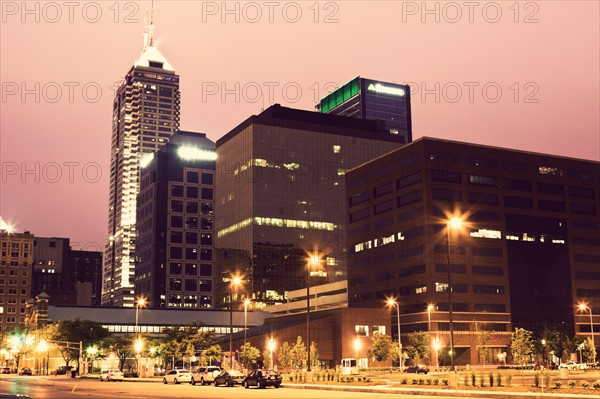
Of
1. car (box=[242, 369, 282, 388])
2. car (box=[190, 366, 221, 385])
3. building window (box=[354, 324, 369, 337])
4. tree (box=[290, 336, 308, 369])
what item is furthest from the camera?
building window (box=[354, 324, 369, 337])

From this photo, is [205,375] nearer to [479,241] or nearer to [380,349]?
[380,349]

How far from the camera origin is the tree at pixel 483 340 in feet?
473

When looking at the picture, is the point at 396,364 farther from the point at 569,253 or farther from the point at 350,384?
the point at 350,384

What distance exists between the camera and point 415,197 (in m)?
165

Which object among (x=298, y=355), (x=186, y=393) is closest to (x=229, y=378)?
(x=186, y=393)

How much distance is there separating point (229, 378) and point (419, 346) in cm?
8050

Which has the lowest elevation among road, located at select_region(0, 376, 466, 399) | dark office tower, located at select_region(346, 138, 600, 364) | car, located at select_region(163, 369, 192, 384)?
car, located at select_region(163, 369, 192, 384)

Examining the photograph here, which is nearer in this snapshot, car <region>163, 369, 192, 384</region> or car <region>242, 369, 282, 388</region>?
car <region>242, 369, 282, 388</region>

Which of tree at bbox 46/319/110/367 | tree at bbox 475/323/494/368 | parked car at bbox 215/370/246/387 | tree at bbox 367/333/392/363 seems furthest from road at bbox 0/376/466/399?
tree at bbox 475/323/494/368

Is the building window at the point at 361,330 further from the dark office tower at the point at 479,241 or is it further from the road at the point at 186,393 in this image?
the road at the point at 186,393

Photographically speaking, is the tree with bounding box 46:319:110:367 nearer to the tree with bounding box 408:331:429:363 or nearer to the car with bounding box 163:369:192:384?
the car with bounding box 163:369:192:384

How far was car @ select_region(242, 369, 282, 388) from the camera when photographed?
2384 inches

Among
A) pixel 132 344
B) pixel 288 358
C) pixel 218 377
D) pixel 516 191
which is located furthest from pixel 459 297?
pixel 218 377

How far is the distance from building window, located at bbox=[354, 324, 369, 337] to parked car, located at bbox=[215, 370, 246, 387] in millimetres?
87192
